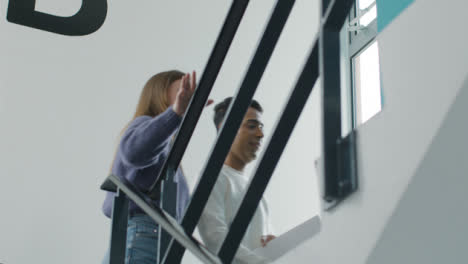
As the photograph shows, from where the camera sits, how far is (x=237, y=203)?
196cm

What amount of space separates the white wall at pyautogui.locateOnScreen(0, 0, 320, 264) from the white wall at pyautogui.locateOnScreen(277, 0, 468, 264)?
101 inches

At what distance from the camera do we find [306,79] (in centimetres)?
112

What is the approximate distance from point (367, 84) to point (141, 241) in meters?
2.76

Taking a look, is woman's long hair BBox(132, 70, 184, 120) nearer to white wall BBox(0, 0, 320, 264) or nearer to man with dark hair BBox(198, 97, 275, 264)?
man with dark hair BBox(198, 97, 275, 264)

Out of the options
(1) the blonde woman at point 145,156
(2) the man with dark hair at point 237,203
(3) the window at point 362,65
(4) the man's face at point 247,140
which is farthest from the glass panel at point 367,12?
(1) the blonde woman at point 145,156

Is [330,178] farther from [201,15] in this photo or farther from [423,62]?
[201,15]

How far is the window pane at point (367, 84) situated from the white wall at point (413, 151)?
10.1 ft

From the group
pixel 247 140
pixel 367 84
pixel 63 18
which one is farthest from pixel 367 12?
pixel 247 140

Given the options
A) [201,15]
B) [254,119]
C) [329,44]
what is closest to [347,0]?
[329,44]

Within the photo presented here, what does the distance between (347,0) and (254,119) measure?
4.07 ft

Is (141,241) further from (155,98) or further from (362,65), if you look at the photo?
(362,65)

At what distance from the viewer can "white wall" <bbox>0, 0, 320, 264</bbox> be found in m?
3.39

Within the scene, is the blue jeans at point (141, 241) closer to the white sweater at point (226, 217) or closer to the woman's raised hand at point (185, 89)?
the white sweater at point (226, 217)

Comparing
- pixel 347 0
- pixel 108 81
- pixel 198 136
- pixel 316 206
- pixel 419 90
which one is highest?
pixel 347 0
